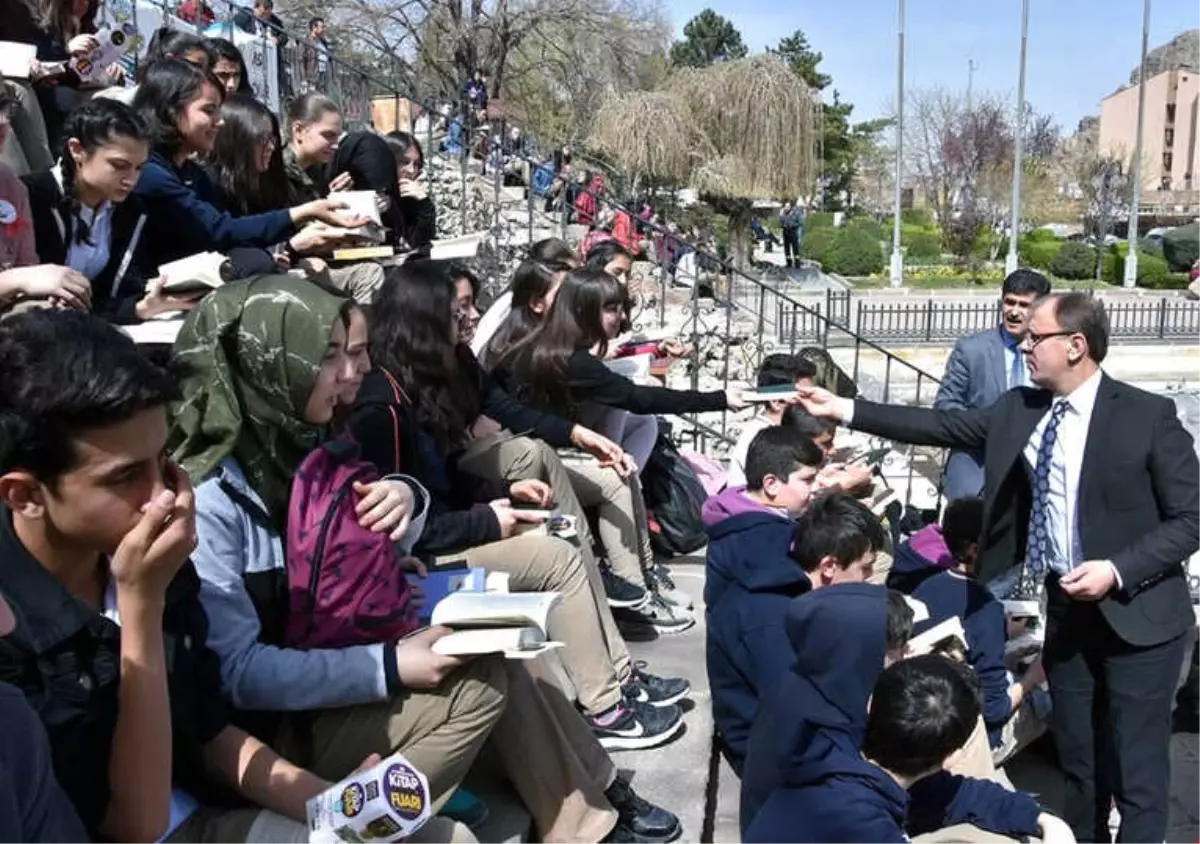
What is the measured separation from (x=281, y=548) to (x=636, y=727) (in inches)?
56.1

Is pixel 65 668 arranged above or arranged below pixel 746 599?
above

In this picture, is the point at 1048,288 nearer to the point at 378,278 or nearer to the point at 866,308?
the point at 378,278

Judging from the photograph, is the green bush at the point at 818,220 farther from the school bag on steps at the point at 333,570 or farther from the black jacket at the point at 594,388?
the school bag on steps at the point at 333,570

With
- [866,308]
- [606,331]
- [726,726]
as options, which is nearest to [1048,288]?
[606,331]

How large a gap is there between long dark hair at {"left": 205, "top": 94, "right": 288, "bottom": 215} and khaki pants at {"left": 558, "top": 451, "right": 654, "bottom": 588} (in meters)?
1.68

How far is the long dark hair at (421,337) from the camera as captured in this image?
356 centimetres

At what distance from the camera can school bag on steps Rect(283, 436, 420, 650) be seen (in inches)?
95.3

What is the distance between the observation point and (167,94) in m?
4.00

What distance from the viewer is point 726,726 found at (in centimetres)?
342

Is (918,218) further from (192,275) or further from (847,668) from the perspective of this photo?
(847,668)

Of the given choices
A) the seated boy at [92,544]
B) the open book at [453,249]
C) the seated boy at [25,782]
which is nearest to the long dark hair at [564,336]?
the open book at [453,249]

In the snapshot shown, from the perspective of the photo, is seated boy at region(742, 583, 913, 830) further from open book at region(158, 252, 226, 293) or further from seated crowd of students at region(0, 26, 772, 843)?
open book at region(158, 252, 226, 293)

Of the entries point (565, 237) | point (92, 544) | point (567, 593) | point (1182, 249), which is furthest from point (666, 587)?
point (1182, 249)

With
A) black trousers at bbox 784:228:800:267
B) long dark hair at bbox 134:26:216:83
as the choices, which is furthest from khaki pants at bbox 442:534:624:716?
black trousers at bbox 784:228:800:267
